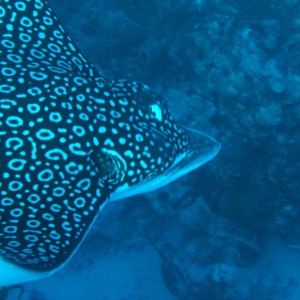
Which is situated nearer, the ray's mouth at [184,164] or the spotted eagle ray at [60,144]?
the spotted eagle ray at [60,144]

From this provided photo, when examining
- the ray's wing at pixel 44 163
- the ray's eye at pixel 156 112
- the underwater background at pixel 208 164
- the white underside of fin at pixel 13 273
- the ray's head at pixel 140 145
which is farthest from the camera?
the underwater background at pixel 208 164

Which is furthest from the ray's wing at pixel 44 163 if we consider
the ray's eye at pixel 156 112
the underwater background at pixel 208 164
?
the underwater background at pixel 208 164

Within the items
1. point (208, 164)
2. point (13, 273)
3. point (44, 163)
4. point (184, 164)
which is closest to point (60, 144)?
point (44, 163)

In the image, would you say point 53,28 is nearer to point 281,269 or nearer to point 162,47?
point 162,47

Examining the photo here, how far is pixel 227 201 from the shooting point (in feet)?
25.3

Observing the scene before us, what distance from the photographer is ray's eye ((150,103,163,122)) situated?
381 centimetres

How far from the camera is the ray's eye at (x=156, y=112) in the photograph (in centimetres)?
381

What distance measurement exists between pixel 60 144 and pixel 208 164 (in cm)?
498

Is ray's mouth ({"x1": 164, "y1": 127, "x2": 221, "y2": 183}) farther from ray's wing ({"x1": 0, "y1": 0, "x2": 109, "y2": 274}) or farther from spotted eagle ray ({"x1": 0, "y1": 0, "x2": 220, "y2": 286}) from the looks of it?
ray's wing ({"x1": 0, "y1": 0, "x2": 109, "y2": 274})

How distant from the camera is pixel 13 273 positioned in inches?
102

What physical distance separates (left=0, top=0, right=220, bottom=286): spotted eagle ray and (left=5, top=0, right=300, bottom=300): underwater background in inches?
129

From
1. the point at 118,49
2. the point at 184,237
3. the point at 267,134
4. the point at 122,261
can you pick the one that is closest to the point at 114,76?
the point at 118,49

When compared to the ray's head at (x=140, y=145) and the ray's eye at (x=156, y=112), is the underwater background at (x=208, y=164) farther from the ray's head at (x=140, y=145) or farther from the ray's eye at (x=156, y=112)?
the ray's eye at (x=156, y=112)

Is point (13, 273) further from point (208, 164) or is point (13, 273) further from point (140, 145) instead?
point (208, 164)
